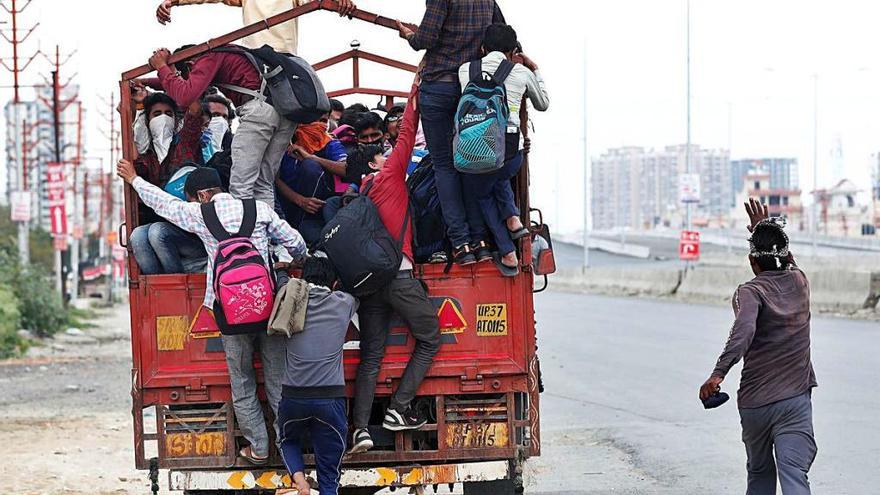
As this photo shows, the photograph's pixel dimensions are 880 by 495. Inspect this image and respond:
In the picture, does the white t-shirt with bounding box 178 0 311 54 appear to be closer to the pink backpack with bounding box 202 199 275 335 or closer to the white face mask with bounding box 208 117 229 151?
the white face mask with bounding box 208 117 229 151

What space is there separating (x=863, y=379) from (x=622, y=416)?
A: 11.1 ft

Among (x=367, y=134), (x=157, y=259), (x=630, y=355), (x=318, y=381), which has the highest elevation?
(x=367, y=134)

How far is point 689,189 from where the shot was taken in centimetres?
4997

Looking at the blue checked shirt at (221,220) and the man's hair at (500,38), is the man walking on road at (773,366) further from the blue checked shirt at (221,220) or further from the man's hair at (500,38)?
the blue checked shirt at (221,220)

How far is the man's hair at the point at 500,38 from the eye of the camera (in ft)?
23.3

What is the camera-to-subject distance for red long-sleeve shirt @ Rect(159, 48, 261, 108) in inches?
288

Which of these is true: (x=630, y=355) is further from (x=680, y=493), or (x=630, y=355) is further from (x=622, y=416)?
(x=680, y=493)

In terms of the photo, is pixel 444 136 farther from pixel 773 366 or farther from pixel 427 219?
pixel 773 366

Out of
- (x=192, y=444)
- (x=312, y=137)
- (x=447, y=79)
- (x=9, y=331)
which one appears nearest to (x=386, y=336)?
(x=192, y=444)

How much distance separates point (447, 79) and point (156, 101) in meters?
1.73

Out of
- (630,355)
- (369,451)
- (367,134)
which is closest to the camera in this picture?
(369,451)

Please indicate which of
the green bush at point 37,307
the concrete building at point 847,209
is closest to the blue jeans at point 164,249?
the green bush at point 37,307

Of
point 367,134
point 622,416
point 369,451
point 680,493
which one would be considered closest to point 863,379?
point 622,416

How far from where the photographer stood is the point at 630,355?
20.1 meters
